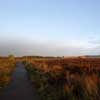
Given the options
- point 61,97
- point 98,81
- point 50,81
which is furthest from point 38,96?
point 50,81

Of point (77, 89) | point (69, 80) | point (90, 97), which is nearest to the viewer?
point (90, 97)

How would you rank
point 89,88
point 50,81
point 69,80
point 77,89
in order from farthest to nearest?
point 50,81
point 69,80
point 77,89
point 89,88

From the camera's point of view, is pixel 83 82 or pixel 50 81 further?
pixel 50 81

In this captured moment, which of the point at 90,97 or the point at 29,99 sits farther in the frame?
the point at 29,99

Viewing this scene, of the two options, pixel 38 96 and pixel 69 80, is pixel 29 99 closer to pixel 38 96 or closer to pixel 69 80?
pixel 38 96

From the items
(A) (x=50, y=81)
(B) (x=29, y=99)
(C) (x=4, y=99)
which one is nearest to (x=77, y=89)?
(B) (x=29, y=99)

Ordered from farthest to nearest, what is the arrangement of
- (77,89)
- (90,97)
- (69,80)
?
(69,80) < (77,89) < (90,97)

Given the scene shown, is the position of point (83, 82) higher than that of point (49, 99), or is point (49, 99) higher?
point (83, 82)

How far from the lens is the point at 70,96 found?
10.7 m

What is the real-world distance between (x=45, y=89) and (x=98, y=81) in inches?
147

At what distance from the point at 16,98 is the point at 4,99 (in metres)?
0.57

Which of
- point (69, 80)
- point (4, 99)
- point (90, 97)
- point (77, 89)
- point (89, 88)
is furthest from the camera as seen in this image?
point (69, 80)

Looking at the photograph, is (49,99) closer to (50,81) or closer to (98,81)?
(98,81)

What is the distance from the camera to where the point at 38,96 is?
12.8m
